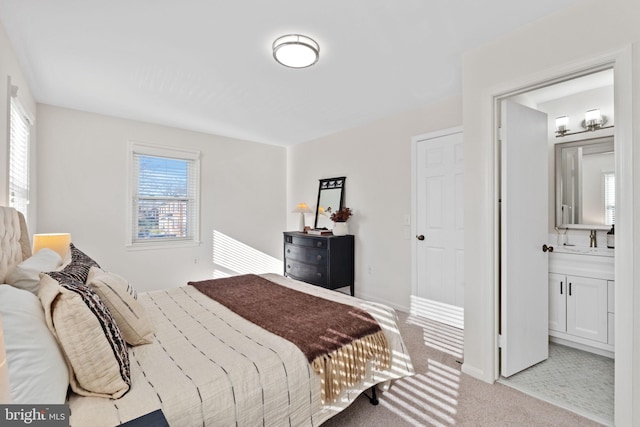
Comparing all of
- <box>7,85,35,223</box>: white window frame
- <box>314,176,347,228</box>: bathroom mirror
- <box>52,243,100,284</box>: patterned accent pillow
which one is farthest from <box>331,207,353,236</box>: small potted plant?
<box>7,85,35,223</box>: white window frame

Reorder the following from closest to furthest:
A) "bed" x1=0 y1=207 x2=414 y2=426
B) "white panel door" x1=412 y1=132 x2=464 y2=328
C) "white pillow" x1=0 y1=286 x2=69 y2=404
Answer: "white pillow" x1=0 y1=286 x2=69 y2=404
"bed" x1=0 y1=207 x2=414 y2=426
"white panel door" x1=412 y1=132 x2=464 y2=328

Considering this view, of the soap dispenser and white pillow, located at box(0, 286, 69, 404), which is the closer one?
white pillow, located at box(0, 286, 69, 404)

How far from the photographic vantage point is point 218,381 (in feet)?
4.03

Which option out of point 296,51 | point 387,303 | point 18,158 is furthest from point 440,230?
point 18,158

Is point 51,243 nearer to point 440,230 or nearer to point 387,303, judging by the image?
point 387,303

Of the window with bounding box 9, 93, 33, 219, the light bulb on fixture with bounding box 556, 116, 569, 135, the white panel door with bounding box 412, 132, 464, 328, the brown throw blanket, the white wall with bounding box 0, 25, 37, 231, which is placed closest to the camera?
the brown throw blanket

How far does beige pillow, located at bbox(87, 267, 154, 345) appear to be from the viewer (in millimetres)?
1450

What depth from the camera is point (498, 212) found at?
7.27ft

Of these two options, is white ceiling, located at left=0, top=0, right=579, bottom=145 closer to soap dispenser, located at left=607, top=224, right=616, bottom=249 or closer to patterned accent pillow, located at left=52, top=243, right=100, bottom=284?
patterned accent pillow, located at left=52, top=243, right=100, bottom=284

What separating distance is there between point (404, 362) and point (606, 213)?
2.46 metres

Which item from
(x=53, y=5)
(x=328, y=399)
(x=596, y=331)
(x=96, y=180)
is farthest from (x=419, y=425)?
(x=96, y=180)

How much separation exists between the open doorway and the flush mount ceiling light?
4.89 ft

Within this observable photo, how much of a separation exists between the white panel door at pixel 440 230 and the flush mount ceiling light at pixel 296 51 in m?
1.80

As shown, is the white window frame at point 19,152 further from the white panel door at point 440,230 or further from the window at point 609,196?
the window at point 609,196
